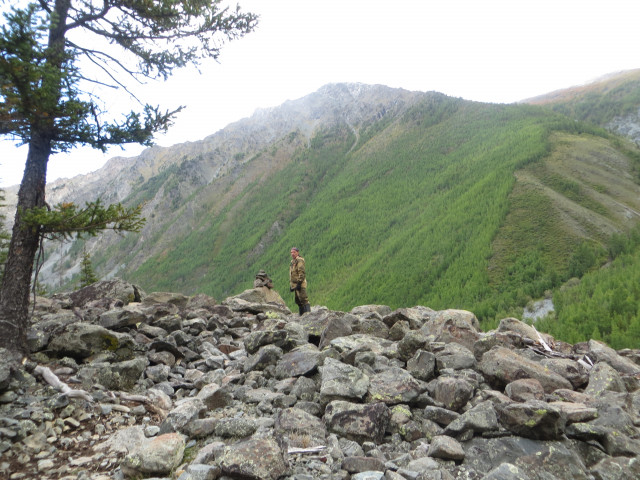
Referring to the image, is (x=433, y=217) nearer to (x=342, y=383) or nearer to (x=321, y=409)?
(x=342, y=383)

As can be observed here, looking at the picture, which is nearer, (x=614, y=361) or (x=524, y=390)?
(x=524, y=390)

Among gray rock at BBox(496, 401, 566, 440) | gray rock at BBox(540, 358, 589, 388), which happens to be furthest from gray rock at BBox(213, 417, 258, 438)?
gray rock at BBox(540, 358, 589, 388)

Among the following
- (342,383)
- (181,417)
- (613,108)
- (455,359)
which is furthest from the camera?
(613,108)

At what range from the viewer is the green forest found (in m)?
24.1

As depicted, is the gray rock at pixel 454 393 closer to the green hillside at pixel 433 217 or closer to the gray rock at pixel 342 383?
the gray rock at pixel 342 383

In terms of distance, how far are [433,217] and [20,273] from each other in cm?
4859

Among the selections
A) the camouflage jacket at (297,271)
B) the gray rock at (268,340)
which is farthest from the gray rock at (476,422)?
the camouflage jacket at (297,271)

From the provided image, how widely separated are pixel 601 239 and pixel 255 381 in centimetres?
3104

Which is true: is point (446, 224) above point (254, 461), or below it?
below

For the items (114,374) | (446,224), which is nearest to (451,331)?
(114,374)

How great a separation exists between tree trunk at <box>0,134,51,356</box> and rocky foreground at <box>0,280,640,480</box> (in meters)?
0.56

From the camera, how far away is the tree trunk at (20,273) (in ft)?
19.8

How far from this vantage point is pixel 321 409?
490 cm

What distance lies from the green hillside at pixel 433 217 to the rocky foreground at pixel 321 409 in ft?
52.2
